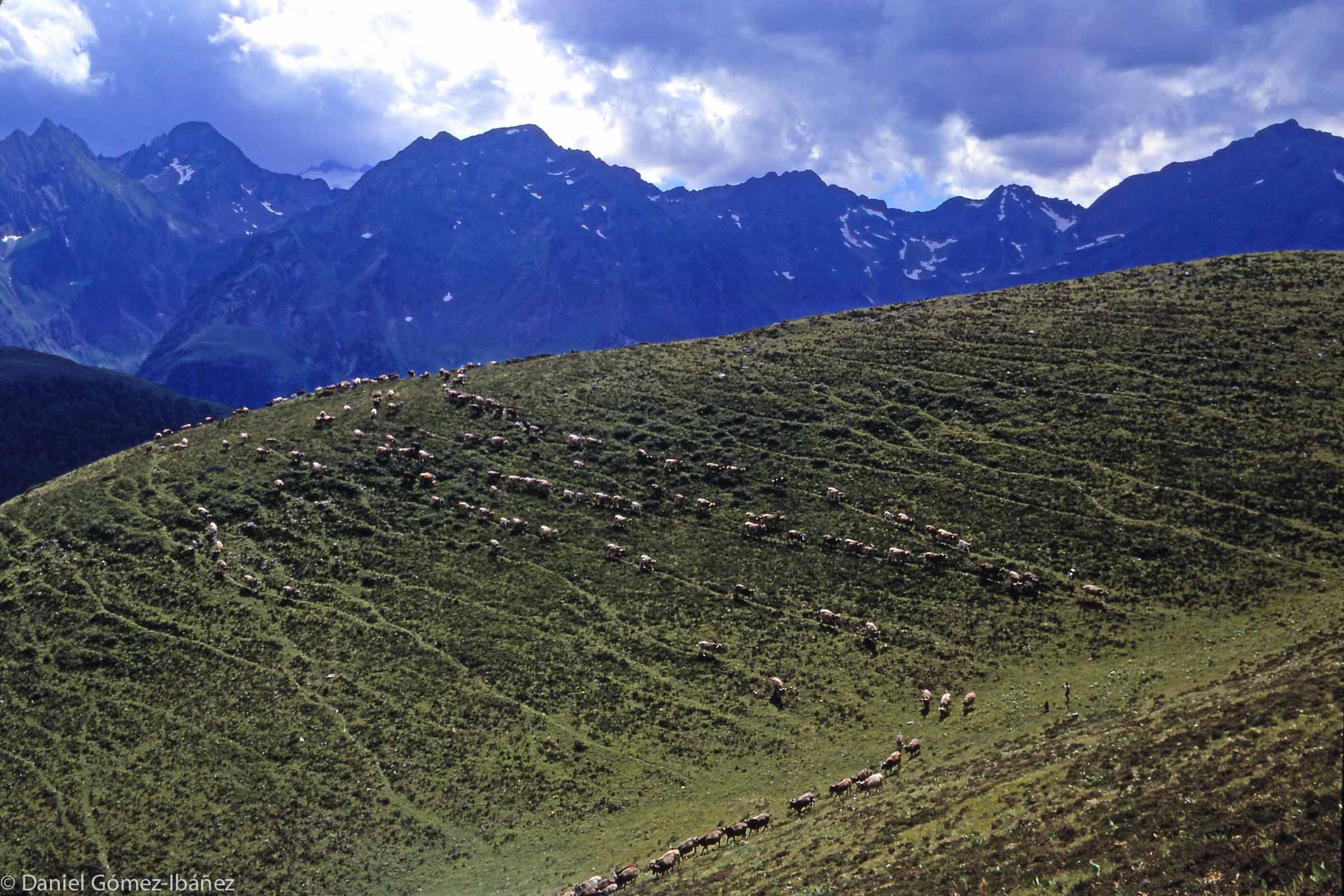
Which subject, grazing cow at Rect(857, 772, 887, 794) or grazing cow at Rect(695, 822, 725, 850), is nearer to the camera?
grazing cow at Rect(695, 822, 725, 850)

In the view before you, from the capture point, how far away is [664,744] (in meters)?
54.7

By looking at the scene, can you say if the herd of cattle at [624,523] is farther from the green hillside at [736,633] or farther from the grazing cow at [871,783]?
the green hillside at [736,633]

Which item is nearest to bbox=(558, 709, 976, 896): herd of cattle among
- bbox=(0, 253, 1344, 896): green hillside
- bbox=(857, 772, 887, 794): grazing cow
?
bbox=(857, 772, 887, 794): grazing cow

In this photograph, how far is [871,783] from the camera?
44.9 meters

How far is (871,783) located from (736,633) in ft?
67.7

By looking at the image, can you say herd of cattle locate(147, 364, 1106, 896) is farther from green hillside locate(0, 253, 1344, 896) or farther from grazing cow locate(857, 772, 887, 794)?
green hillside locate(0, 253, 1344, 896)

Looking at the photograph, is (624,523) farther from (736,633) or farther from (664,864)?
(664,864)

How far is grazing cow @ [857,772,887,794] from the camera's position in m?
44.6

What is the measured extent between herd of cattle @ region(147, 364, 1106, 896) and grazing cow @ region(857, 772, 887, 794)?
6 cm

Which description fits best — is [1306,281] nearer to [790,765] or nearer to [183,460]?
[790,765]

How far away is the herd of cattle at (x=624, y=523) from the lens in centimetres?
4372

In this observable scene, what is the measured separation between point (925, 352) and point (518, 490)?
5463cm

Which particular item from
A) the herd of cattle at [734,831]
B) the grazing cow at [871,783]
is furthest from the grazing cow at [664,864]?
the grazing cow at [871,783]

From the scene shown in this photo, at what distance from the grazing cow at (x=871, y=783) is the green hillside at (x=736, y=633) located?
3.06 ft
